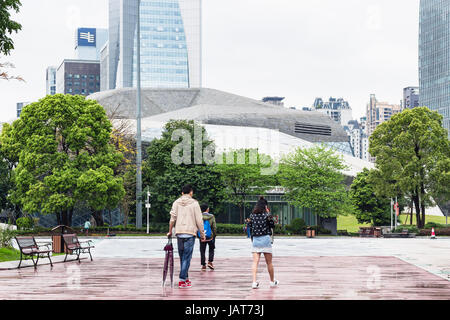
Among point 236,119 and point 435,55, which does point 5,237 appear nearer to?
point 236,119

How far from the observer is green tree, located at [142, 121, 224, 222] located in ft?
167

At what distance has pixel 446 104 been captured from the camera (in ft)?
468

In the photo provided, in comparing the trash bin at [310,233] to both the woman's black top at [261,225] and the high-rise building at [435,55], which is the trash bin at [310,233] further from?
the high-rise building at [435,55]

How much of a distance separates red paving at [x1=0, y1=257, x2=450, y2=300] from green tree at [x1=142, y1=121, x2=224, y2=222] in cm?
3162

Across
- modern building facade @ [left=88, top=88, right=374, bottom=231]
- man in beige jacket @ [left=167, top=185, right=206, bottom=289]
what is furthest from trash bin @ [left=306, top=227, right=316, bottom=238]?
man in beige jacket @ [left=167, top=185, right=206, bottom=289]

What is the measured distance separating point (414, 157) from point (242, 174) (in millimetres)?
14676

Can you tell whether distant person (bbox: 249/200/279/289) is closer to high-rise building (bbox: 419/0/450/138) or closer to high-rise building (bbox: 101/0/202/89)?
high-rise building (bbox: 419/0/450/138)

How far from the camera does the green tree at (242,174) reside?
5241 centimetres

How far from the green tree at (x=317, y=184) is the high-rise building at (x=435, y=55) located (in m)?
93.1

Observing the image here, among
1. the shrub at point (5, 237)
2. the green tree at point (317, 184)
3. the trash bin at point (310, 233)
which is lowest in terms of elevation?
the trash bin at point (310, 233)

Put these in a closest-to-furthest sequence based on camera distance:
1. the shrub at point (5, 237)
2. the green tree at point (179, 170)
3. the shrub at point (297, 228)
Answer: the shrub at point (5, 237)
the green tree at point (179, 170)
the shrub at point (297, 228)

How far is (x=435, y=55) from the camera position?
144 meters

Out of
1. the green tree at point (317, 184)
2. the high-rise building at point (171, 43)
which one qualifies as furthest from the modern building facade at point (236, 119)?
the high-rise building at point (171, 43)
